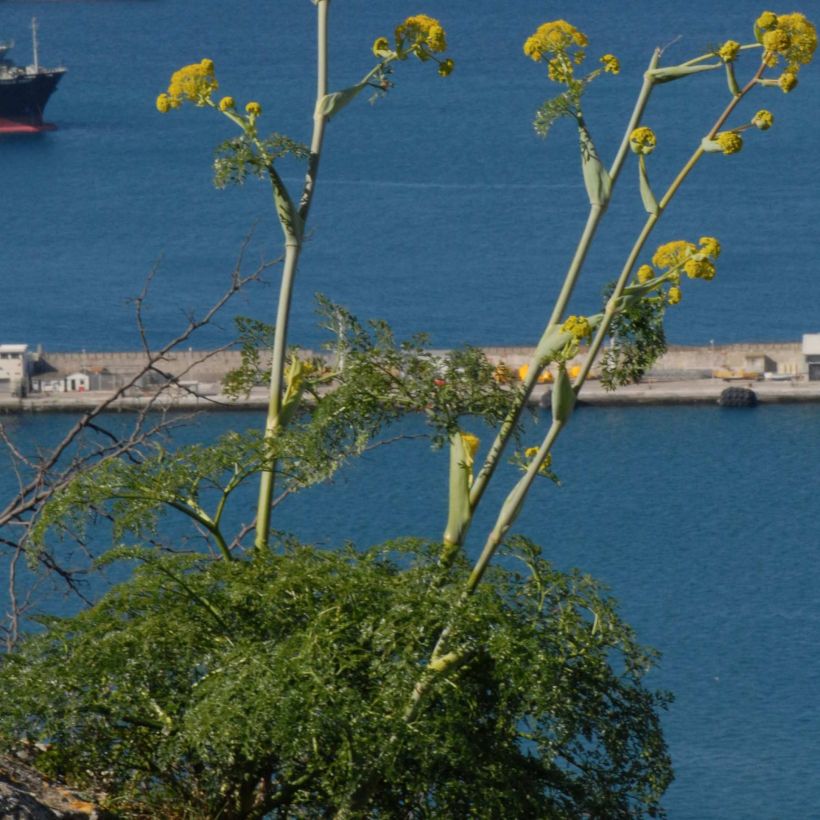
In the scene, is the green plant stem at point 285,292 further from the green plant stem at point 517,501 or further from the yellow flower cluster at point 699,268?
the yellow flower cluster at point 699,268

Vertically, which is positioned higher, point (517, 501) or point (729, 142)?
point (729, 142)

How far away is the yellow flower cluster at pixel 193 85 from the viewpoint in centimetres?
645

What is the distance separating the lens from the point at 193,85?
6500 mm

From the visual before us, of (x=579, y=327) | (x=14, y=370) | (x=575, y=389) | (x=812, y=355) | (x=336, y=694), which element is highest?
(x=812, y=355)

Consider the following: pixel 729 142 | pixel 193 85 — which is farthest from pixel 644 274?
pixel 193 85

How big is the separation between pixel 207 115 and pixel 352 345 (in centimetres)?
7269

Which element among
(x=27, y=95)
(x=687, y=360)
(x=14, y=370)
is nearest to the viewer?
(x=14, y=370)

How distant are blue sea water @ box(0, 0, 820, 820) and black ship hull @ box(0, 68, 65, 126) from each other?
125 cm

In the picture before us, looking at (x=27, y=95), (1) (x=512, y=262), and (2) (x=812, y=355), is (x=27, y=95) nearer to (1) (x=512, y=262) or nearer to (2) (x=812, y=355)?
(1) (x=512, y=262)

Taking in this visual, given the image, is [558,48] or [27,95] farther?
[27,95]

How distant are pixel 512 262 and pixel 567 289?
1785 inches

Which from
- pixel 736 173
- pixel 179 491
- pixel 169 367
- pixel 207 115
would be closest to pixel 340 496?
pixel 169 367

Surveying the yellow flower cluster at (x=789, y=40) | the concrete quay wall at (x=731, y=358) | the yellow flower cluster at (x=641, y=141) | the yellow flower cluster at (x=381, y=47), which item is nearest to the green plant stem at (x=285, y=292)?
the yellow flower cluster at (x=381, y=47)

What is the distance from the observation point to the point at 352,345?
6523 mm
